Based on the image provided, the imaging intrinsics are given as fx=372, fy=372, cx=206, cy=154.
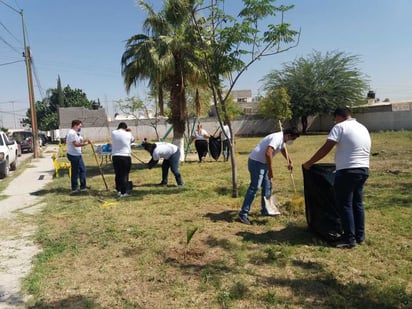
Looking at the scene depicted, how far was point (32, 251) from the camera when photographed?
4867mm

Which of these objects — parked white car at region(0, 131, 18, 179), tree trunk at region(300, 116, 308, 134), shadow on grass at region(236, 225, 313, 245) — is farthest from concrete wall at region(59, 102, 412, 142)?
shadow on grass at region(236, 225, 313, 245)

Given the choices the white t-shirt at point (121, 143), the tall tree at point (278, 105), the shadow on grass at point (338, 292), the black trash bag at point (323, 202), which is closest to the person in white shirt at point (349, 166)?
the black trash bag at point (323, 202)

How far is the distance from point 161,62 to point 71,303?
9519 millimetres

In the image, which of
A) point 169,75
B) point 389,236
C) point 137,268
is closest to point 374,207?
point 389,236

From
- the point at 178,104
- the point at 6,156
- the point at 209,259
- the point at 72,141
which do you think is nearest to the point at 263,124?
the point at 178,104

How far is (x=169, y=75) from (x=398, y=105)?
23.7 metres

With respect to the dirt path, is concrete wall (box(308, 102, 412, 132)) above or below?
above

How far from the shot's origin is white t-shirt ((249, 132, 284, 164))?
5.28m

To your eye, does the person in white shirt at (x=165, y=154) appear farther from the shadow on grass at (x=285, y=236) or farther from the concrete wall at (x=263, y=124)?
the concrete wall at (x=263, y=124)

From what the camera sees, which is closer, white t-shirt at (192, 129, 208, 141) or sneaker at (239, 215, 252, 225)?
sneaker at (239, 215, 252, 225)

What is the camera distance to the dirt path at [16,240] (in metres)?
3.69

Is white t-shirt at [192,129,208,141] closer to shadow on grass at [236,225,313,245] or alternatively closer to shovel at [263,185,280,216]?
shovel at [263,185,280,216]

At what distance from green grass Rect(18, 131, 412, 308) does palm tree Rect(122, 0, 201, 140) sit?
6.12m

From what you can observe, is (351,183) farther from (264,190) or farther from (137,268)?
(137,268)
